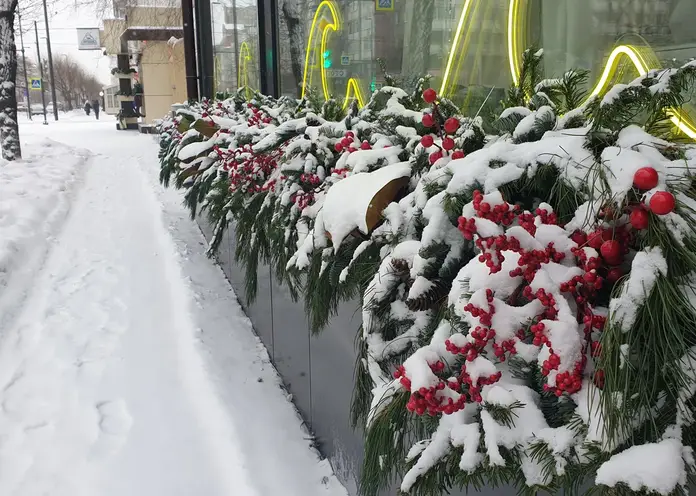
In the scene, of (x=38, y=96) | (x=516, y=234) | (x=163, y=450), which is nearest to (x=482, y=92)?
(x=516, y=234)

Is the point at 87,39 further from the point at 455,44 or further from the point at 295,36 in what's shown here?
the point at 455,44

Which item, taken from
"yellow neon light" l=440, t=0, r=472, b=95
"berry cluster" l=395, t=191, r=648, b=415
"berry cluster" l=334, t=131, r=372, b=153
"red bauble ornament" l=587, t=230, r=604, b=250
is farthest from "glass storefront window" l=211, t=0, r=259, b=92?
"red bauble ornament" l=587, t=230, r=604, b=250

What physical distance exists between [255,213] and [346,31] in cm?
165

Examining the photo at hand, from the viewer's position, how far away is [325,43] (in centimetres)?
466

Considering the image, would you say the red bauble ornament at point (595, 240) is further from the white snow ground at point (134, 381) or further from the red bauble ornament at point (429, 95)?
the white snow ground at point (134, 381)

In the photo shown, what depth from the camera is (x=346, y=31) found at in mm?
4230

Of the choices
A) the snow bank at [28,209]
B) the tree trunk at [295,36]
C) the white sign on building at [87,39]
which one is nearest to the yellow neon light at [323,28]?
the tree trunk at [295,36]

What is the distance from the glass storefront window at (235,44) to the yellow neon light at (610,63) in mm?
4346

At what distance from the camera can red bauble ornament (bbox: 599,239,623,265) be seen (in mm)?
1100

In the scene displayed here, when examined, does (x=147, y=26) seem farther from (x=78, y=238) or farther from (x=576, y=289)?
(x=576, y=289)

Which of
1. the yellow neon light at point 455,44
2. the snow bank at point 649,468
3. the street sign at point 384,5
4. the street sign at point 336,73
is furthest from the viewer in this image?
the street sign at point 336,73

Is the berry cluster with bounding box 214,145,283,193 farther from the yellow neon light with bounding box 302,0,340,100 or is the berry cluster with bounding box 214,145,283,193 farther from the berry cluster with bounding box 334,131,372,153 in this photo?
the yellow neon light with bounding box 302,0,340,100

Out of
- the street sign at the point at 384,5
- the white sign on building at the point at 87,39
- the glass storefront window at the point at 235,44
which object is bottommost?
the street sign at the point at 384,5

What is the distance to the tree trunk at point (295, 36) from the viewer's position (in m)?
5.24
